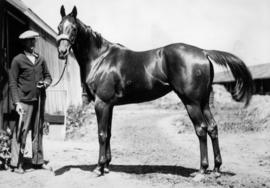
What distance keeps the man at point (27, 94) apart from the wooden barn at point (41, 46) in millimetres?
1337

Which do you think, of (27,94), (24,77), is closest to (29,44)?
(24,77)

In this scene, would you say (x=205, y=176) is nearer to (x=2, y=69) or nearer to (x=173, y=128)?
(x=2, y=69)

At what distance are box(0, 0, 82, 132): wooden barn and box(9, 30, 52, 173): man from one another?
1337 millimetres

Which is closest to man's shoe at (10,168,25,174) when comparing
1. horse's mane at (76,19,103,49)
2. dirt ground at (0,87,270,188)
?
dirt ground at (0,87,270,188)

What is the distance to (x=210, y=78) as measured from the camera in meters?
5.24

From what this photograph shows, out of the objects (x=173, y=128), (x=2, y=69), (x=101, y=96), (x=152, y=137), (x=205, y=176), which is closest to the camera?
(x=205, y=176)

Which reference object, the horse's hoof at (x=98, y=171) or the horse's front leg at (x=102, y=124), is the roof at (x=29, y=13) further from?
the horse's hoof at (x=98, y=171)

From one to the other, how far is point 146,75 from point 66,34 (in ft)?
4.73

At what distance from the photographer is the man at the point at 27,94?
5457mm

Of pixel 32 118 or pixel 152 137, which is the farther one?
pixel 152 137

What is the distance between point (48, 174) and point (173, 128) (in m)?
8.01

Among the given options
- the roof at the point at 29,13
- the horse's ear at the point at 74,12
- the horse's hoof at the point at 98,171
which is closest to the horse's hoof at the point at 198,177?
the horse's hoof at the point at 98,171

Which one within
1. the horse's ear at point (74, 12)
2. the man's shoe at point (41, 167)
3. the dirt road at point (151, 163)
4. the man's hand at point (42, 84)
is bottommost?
the dirt road at point (151, 163)

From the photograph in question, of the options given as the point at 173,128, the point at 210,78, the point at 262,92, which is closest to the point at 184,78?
the point at 210,78
